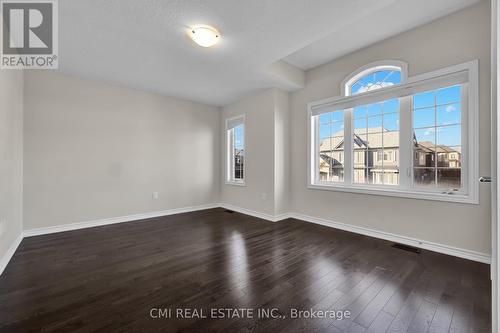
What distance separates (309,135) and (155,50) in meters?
2.90

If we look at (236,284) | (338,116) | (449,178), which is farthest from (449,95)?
(236,284)

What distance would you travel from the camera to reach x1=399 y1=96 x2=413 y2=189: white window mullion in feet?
9.73

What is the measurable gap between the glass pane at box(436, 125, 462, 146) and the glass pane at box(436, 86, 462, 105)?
1.08 ft

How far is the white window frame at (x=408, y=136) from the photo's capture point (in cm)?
242

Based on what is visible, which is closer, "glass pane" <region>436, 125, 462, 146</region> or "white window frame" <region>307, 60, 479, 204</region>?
"white window frame" <region>307, 60, 479, 204</region>

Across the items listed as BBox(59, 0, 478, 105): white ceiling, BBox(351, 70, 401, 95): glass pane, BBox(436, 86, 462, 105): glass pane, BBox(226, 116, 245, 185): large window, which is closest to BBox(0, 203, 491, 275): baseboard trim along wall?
BBox(226, 116, 245, 185): large window

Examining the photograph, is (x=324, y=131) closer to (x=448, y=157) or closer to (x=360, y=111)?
(x=360, y=111)

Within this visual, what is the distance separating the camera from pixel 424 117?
9.42 ft

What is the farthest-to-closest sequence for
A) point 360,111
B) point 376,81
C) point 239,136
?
point 239,136
point 360,111
point 376,81

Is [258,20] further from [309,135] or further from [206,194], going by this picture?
[206,194]

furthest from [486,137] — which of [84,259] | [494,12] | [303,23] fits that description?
[84,259]

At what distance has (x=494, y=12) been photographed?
89cm

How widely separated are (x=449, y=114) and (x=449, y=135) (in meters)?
0.27

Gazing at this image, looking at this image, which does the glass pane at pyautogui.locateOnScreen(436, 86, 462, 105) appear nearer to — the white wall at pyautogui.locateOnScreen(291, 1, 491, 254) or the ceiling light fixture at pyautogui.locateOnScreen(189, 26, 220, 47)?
the white wall at pyautogui.locateOnScreen(291, 1, 491, 254)
